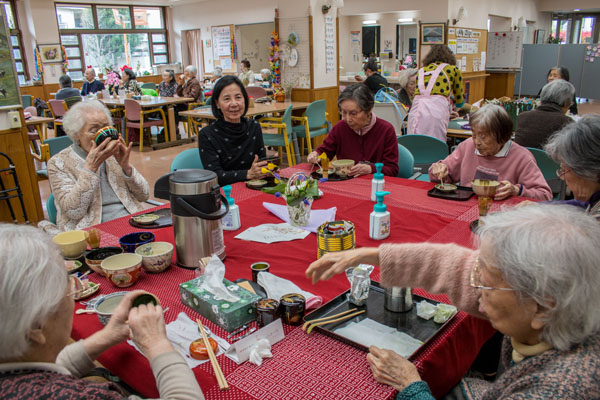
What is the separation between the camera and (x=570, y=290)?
2.90ft

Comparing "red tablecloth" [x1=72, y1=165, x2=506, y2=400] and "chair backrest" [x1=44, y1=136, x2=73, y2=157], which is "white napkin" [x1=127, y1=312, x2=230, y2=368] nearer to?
"red tablecloth" [x1=72, y1=165, x2=506, y2=400]

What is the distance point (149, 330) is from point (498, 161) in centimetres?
206

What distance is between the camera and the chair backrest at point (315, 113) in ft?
20.0

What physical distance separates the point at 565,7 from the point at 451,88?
11338 millimetres

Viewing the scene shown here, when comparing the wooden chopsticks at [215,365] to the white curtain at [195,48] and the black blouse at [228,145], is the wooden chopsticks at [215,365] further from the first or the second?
the white curtain at [195,48]

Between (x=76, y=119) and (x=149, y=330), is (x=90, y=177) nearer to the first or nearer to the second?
(x=76, y=119)

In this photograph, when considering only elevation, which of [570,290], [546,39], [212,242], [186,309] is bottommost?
[186,309]

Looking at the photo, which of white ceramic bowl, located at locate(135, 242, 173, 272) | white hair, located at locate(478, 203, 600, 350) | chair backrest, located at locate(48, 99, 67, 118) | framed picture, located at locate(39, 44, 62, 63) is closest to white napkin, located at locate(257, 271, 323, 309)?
white ceramic bowl, located at locate(135, 242, 173, 272)

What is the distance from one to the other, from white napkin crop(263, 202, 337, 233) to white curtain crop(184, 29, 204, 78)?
12.5 m

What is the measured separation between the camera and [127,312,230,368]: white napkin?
117 centimetres

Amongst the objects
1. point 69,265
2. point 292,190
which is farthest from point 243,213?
point 69,265

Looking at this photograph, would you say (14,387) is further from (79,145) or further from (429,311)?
(79,145)

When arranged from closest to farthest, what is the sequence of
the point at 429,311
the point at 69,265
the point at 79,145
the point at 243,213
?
the point at 429,311
the point at 69,265
the point at 243,213
the point at 79,145

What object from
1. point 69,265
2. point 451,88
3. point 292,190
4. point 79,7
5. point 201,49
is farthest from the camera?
point 201,49
